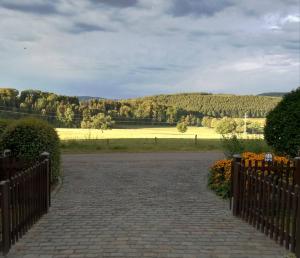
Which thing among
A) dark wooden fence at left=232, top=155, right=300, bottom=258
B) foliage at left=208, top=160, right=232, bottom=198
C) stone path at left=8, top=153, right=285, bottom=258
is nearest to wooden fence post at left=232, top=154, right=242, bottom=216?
dark wooden fence at left=232, top=155, right=300, bottom=258

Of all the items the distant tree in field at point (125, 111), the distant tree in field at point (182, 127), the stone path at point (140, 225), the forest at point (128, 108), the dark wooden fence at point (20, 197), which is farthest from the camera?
the distant tree in field at point (125, 111)

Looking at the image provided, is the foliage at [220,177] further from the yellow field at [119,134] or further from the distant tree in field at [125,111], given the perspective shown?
the distant tree in field at [125,111]

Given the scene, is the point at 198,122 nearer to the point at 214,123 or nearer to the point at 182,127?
the point at 182,127

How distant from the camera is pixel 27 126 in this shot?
11.2 meters

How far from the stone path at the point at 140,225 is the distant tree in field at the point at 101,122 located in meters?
46.3

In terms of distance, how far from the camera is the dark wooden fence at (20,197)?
6.03m

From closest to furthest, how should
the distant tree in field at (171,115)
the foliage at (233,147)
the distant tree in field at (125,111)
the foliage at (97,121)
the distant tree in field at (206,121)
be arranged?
the foliage at (233,147) < the foliage at (97,121) < the distant tree in field at (125,111) < the distant tree in field at (206,121) < the distant tree in field at (171,115)

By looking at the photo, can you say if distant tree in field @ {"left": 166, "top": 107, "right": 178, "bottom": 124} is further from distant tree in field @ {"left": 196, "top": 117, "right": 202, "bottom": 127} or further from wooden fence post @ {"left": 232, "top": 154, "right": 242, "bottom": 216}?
wooden fence post @ {"left": 232, "top": 154, "right": 242, "bottom": 216}

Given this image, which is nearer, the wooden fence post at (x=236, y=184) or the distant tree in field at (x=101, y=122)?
the wooden fence post at (x=236, y=184)

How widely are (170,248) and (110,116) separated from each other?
2363 inches

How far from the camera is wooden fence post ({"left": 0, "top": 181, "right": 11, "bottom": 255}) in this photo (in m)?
5.93

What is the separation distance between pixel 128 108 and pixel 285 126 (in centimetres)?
5928

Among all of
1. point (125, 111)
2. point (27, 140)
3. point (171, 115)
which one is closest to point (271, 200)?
point (27, 140)


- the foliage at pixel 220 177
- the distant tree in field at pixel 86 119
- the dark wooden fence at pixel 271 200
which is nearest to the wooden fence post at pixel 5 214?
the dark wooden fence at pixel 271 200
